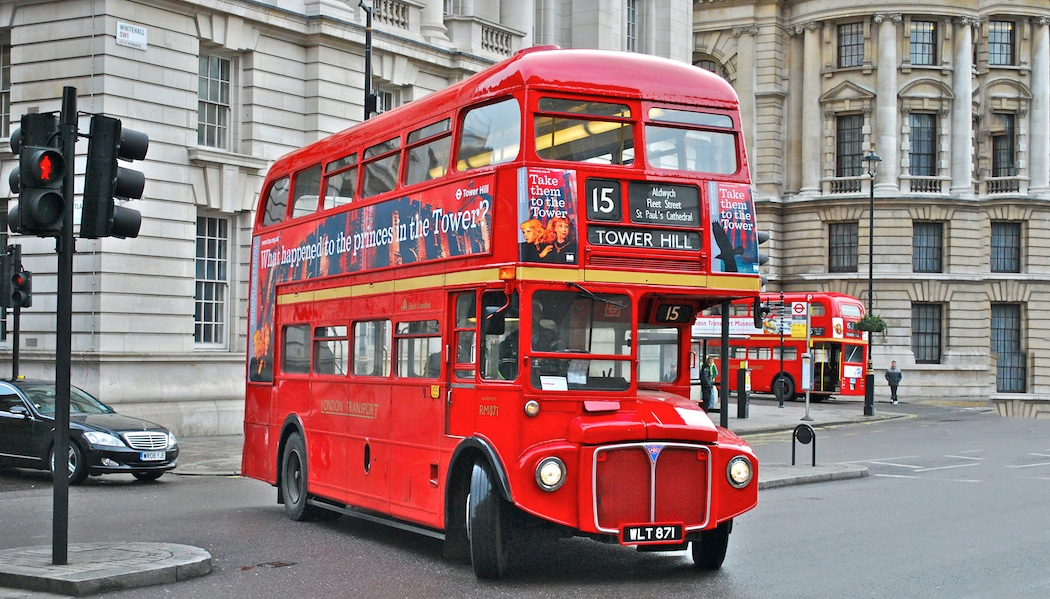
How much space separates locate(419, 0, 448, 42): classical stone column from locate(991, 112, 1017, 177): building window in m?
39.6

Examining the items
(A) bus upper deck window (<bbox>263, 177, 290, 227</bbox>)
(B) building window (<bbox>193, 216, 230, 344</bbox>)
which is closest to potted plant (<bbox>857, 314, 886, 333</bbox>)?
(B) building window (<bbox>193, 216, 230, 344</bbox>)

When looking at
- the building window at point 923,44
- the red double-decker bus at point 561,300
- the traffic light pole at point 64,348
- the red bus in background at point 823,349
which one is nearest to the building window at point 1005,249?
the building window at point 923,44

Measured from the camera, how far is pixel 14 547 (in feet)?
40.4

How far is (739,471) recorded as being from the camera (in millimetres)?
10727

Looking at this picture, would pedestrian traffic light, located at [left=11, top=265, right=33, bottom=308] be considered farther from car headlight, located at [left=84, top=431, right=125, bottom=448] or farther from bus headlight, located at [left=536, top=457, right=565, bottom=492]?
bus headlight, located at [left=536, top=457, right=565, bottom=492]

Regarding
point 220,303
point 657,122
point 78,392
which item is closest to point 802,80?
point 220,303

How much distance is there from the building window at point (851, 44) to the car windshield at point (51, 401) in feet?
165

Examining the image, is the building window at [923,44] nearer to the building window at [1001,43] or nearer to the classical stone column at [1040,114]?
the building window at [1001,43]

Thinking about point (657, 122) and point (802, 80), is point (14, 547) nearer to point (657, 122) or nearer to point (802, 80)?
point (657, 122)

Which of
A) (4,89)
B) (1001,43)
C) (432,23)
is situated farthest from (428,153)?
(1001,43)

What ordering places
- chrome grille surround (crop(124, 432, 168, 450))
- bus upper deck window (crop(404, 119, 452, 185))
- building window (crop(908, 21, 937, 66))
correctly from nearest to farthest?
bus upper deck window (crop(404, 119, 452, 185)), chrome grille surround (crop(124, 432, 168, 450)), building window (crop(908, 21, 937, 66))

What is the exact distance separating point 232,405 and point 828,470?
12.6 m

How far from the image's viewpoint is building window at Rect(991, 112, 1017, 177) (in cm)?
6322

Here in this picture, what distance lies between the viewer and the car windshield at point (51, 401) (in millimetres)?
19297
